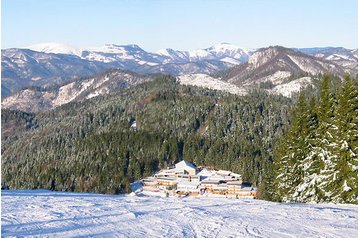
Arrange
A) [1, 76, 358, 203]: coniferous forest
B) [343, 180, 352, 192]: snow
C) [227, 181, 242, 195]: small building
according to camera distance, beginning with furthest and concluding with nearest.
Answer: [227, 181, 242, 195]: small building → [1, 76, 358, 203]: coniferous forest → [343, 180, 352, 192]: snow

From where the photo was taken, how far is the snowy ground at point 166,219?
2170 centimetres

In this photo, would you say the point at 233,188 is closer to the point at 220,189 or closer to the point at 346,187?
the point at 220,189

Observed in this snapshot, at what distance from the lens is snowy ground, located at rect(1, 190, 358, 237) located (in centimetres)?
2170

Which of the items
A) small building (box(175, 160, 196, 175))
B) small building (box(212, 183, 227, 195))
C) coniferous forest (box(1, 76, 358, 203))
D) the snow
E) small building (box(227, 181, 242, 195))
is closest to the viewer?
the snow

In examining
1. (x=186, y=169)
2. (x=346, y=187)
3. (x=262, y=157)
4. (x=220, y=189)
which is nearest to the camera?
(x=346, y=187)

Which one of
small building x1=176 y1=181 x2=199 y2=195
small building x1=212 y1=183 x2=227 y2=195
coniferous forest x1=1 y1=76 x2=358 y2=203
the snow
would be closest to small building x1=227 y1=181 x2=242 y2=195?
small building x1=212 y1=183 x2=227 y2=195

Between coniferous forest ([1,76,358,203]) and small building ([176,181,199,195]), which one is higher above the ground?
coniferous forest ([1,76,358,203])

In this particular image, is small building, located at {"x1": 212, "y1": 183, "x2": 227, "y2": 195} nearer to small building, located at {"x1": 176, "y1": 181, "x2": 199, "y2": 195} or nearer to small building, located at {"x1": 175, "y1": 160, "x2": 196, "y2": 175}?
small building, located at {"x1": 176, "y1": 181, "x2": 199, "y2": 195}

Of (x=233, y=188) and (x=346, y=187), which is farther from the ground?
(x=346, y=187)

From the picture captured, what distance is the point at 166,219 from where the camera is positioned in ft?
82.3

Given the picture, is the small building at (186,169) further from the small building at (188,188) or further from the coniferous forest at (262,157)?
the coniferous forest at (262,157)

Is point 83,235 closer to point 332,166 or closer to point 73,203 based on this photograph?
point 73,203

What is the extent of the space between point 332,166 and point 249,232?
76.1 feet

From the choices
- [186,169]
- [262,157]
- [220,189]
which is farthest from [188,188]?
[262,157]
